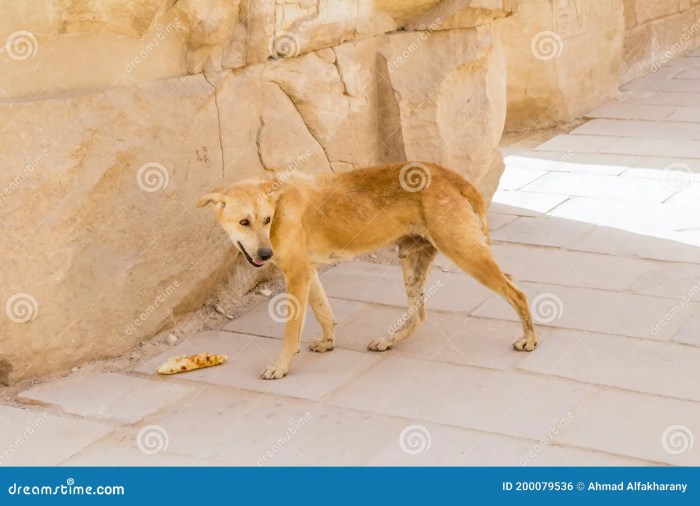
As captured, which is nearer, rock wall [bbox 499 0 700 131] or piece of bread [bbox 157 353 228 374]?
piece of bread [bbox 157 353 228 374]

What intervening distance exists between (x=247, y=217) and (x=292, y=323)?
648mm

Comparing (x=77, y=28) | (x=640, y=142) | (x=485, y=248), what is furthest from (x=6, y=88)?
(x=640, y=142)

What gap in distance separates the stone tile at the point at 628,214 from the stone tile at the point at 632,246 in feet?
0.48

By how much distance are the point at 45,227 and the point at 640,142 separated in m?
6.71

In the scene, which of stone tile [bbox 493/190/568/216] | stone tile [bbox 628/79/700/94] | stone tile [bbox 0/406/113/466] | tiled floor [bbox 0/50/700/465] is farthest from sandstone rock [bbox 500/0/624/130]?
stone tile [bbox 0/406/113/466]

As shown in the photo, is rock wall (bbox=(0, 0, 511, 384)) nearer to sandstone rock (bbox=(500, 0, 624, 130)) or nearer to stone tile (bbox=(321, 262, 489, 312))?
stone tile (bbox=(321, 262, 489, 312))

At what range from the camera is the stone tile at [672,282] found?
6422 millimetres

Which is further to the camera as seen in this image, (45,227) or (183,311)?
(183,311)

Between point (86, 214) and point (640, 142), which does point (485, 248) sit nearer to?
point (86, 214)

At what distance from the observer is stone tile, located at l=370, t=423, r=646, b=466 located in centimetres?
448

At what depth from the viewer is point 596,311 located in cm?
623

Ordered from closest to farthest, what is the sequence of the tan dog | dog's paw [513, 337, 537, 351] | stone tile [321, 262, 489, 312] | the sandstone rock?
the tan dog → dog's paw [513, 337, 537, 351] → stone tile [321, 262, 489, 312] → the sandstone rock

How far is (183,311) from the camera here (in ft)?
20.7

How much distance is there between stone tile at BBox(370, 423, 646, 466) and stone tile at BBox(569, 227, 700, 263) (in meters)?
2.89
